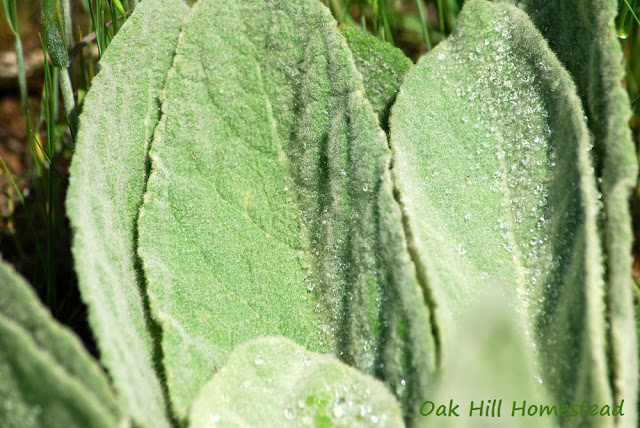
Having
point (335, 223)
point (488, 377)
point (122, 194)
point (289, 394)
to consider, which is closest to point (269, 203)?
point (335, 223)

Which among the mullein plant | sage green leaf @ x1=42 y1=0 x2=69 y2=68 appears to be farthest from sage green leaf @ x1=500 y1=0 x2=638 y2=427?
sage green leaf @ x1=42 y1=0 x2=69 y2=68

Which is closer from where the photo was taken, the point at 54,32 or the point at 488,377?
the point at 488,377

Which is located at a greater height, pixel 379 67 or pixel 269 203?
pixel 379 67

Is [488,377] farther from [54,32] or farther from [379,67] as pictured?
[54,32]

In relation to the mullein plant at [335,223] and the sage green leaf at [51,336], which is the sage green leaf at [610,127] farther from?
the sage green leaf at [51,336]

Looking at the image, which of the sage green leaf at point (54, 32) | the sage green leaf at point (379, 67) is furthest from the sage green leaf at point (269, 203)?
the sage green leaf at point (54, 32)

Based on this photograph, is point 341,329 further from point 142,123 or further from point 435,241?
point 142,123

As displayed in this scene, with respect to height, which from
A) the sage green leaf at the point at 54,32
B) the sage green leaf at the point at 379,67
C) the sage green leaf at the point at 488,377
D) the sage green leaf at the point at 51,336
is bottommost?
the sage green leaf at the point at 488,377
